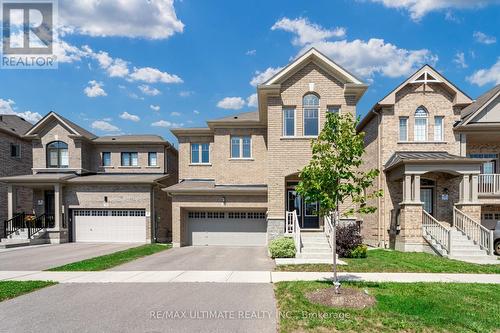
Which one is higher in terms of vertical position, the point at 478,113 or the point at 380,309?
the point at 478,113

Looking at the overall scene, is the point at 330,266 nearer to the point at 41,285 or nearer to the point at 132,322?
the point at 132,322

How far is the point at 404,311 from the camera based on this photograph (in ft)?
21.5

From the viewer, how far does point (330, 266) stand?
11.3m

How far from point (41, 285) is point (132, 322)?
4.53 m

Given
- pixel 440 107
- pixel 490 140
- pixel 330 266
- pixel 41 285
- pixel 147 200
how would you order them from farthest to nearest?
pixel 147 200
pixel 490 140
pixel 440 107
pixel 330 266
pixel 41 285

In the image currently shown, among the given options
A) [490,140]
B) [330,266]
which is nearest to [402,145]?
[490,140]

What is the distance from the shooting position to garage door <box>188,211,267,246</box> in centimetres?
1936

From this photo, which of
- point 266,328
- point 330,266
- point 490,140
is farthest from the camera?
point 490,140

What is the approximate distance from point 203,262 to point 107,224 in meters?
11.7

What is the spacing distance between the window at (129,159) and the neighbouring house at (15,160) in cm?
764

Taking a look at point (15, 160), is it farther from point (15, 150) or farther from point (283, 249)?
point (283, 249)

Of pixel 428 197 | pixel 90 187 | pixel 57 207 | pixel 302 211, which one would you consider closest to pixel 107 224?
pixel 90 187

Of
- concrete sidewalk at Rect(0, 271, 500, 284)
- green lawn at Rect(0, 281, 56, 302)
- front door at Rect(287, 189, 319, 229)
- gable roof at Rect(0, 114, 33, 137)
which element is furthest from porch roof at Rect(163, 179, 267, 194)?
gable roof at Rect(0, 114, 33, 137)

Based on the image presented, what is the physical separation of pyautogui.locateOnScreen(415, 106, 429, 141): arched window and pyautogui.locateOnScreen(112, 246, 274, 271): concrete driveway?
11.1 m
